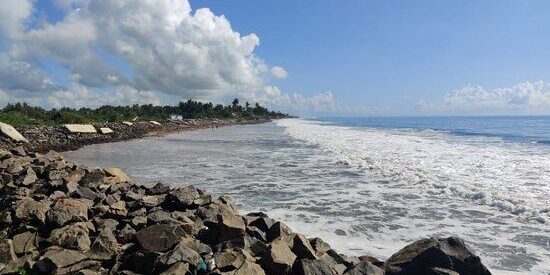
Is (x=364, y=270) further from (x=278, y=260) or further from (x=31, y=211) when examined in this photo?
(x=31, y=211)

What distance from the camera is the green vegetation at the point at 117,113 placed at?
40625mm

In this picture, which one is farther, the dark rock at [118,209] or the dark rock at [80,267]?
the dark rock at [118,209]

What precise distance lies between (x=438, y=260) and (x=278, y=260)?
1.83m

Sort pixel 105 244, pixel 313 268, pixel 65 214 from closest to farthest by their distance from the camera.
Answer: pixel 313 268, pixel 105 244, pixel 65 214

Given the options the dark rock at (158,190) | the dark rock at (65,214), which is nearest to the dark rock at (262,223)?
the dark rock at (65,214)

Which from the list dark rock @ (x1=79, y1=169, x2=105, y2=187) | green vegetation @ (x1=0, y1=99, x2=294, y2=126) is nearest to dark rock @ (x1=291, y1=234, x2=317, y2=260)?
dark rock @ (x1=79, y1=169, x2=105, y2=187)

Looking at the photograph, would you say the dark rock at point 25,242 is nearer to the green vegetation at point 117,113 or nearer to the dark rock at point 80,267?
the dark rock at point 80,267

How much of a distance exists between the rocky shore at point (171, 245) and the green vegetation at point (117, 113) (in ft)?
108

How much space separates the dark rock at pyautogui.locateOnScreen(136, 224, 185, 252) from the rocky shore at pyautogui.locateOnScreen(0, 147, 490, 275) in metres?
0.01

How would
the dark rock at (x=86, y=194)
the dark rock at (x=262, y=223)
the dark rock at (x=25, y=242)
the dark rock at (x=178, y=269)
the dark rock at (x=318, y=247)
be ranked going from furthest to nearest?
the dark rock at (x=86, y=194) < the dark rock at (x=262, y=223) < the dark rock at (x=318, y=247) < the dark rock at (x=25, y=242) < the dark rock at (x=178, y=269)

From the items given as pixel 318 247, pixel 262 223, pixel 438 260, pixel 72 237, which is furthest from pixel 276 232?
pixel 72 237

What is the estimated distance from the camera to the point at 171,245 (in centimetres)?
542

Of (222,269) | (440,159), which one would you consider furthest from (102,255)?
(440,159)

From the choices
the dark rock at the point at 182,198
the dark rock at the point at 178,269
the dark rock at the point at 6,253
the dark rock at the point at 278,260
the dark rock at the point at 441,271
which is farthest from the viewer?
the dark rock at the point at 182,198
